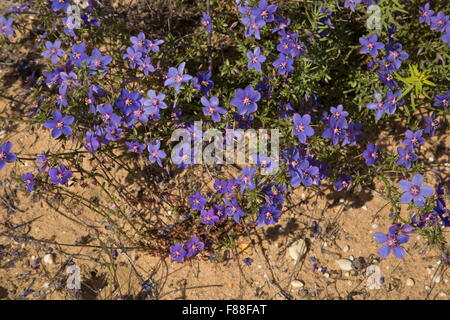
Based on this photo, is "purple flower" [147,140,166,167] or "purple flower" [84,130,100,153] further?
"purple flower" [147,140,166,167]

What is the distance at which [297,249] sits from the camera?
403cm

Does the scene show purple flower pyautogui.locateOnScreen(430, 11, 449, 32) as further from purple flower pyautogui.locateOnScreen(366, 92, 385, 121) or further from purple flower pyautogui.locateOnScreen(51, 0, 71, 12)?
purple flower pyautogui.locateOnScreen(51, 0, 71, 12)

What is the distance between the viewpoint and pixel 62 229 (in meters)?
4.16

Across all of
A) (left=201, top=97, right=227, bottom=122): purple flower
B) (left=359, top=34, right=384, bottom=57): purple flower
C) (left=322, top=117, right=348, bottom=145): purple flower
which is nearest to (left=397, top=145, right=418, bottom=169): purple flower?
(left=322, top=117, right=348, bottom=145): purple flower

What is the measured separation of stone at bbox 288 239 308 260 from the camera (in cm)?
402

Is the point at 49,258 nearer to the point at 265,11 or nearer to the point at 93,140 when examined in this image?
the point at 93,140

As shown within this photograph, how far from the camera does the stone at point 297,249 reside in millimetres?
4016

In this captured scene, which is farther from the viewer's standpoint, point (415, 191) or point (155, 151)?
point (155, 151)

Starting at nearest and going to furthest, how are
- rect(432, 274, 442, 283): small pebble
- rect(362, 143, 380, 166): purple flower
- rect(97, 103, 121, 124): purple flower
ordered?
rect(97, 103, 121, 124): purple flower, rect(362, 143, 380, 166): purple flower, rect(432, 274, 442, 283): small pebble

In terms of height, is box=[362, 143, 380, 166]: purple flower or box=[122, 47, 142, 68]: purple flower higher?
box=[122, 47, 142, 68]: purple flower

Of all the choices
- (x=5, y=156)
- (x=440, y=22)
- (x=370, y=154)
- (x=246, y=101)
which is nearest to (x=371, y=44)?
(x=440, y=22)

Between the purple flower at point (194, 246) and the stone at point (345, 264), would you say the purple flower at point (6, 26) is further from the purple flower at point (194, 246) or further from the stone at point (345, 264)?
the stone at point (345, 264)

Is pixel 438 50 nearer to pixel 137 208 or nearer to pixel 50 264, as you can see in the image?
pixel 137 208

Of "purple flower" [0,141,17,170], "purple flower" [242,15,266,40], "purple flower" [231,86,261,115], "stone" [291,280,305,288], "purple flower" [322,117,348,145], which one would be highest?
"purple flower" [242,15,266,40]
